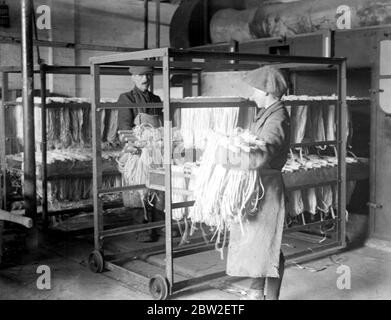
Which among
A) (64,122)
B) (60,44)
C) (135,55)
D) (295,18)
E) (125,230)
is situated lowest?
(125,230)

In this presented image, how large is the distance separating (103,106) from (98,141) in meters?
0.30

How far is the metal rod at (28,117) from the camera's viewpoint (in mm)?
5500

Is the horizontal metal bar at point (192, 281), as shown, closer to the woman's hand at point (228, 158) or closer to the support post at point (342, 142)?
the woman's hand at point (228, 158)

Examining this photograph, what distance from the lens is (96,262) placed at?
4.98 m

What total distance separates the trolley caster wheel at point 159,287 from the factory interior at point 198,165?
0.05ft

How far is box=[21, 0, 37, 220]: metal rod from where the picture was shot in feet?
18.0

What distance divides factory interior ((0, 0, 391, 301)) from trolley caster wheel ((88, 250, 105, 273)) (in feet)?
0.06

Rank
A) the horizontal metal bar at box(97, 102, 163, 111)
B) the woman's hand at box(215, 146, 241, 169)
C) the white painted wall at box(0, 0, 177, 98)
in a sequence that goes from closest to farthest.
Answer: the woman's hand at box(215, 146, 241, 169) < the horizontal metal bar at box(97, 102, 163, 111) < the white painted wall at box(0, 0, 177, 98)

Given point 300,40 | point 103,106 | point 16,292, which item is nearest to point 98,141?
point 103,106

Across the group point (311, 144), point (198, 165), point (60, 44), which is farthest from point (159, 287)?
point (60, 44)

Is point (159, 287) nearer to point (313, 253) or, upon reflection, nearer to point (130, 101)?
point (313, 253)

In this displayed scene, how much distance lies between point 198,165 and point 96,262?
120 cm

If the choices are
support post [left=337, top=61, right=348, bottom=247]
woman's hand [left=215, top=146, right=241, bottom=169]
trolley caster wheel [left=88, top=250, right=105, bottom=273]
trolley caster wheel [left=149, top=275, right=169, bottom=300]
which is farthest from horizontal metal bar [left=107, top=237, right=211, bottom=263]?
woman's hand [left=215, top=146, right=241, bottom=169]

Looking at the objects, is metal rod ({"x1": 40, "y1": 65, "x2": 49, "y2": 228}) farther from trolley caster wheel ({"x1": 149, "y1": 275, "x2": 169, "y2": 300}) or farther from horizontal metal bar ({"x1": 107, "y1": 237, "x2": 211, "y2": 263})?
trolley caster wheel ({"x1": 149, "y1": 275, "x2": 169, "y2": 300})
